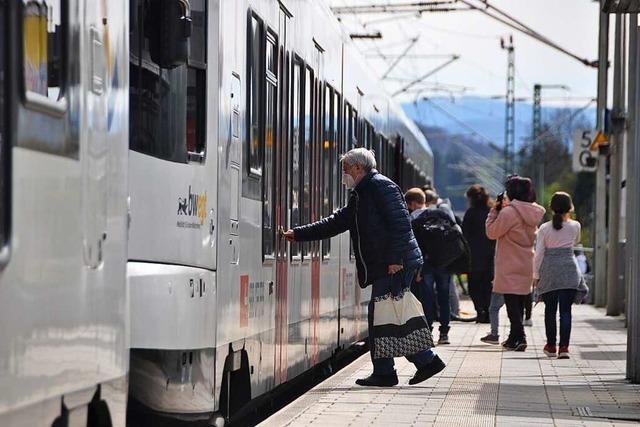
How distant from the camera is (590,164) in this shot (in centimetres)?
3123

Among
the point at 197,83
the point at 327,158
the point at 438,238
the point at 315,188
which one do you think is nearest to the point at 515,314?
the point at 438,238

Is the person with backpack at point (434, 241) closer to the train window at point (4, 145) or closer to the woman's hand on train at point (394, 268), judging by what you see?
the woman's hand on train at point (394, 268)

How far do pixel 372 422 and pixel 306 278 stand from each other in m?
2.76

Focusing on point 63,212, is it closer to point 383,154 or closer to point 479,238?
point 383,154

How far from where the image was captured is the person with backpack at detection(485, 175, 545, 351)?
15602mm

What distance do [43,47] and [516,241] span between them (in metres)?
11.0

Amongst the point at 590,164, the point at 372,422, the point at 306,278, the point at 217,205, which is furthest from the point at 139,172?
the point at 590,164

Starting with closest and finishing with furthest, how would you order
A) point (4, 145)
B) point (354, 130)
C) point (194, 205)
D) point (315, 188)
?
point (4, 145) → point (194, 205) → point (315, 188) → point (354, 130)

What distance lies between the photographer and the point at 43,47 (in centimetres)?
507

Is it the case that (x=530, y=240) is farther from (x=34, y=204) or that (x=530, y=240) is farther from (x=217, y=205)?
(x=34, y=204)

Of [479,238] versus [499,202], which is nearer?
[499,202]

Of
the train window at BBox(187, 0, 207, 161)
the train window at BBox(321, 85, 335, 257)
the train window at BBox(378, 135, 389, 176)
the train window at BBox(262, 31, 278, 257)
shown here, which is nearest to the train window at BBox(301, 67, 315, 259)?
the train window at BBox(321, 85, 335, 257)

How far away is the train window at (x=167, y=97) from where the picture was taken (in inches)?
277

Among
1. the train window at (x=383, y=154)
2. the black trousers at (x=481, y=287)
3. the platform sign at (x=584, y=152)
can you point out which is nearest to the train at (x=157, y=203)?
the train window at (x=383, y=154)
